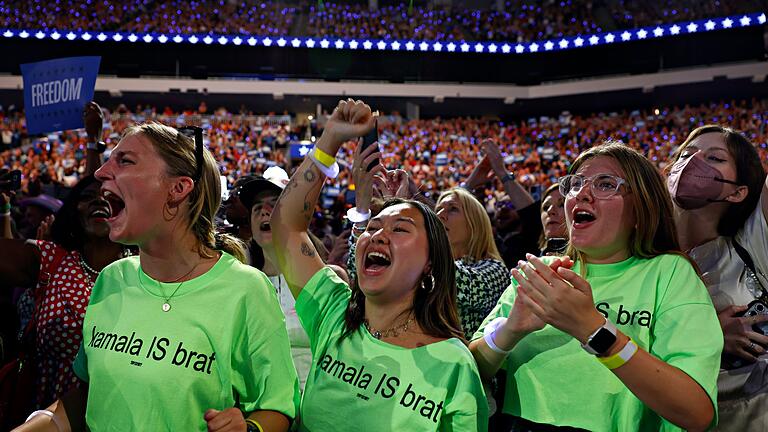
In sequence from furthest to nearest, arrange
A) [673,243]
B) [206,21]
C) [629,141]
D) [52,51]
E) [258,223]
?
1. [206,21]
2. [52,51]
3. [629,141]
4. [258,223]
5. [673,243]

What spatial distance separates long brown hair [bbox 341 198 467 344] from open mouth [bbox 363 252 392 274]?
106 mm

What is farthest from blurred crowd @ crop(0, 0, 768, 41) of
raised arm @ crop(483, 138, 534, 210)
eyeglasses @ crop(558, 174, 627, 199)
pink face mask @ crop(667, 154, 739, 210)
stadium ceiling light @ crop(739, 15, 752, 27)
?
eyeglasses @ crop(558, 174, 627, 199)

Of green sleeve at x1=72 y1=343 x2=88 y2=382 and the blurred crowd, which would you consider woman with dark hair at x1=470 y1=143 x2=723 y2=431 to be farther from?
the blurred crowd

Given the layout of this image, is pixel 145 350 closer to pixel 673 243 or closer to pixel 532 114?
pixel 673 243

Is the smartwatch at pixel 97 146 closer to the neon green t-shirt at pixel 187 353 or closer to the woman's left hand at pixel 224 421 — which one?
the neon green t-shirt at pixel 187 353

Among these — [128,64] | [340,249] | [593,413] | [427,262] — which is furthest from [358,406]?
[128,64]

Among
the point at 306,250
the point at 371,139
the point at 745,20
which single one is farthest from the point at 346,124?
the point at 745,20

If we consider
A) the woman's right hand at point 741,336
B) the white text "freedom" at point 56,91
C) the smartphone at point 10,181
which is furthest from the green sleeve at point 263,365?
the white text "freedom" at point 56,91

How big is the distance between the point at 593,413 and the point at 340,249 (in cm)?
220

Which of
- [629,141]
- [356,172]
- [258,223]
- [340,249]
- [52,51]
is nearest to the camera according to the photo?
[356,172]

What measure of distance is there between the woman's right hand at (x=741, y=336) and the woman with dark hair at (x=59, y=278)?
7.17ft

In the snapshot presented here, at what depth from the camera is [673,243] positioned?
211cm

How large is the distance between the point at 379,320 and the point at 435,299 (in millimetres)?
178

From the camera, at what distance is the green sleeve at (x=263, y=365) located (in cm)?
195
